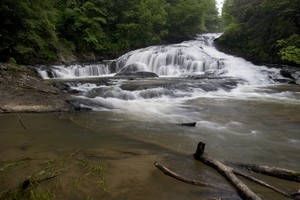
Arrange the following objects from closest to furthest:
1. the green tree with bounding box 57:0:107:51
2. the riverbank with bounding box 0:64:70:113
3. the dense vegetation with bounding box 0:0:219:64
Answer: the riverbank with bounding box 0:64:70:113, the dense vegetation with bounding box 0:0:219:64, the green tree with bounding box 57:0:107:51

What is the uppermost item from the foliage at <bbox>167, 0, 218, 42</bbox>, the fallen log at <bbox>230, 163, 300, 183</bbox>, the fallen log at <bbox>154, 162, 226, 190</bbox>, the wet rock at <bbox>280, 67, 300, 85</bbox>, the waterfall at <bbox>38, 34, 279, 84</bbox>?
the foliage at <bbox>167, 0, 218, 42</bbox>

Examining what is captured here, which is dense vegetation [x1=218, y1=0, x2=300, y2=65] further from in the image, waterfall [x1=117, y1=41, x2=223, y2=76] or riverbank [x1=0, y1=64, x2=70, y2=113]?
riverbank [x1=0, y1=64, x2=70, y2=113]

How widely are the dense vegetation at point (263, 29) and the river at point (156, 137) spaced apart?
278 inches

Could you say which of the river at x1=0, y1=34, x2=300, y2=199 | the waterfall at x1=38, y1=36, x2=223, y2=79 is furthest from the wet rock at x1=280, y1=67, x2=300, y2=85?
the river at x1=0, y1=34, x2=300, y2=199

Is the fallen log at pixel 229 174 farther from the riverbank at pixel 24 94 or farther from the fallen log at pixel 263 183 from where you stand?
the riverbank at pixel 24 94

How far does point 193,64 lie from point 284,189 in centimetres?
1587

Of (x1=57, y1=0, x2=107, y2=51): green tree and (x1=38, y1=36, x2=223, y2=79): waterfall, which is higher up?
(x1=57, y1=0, x2=107, y2=51): green tree

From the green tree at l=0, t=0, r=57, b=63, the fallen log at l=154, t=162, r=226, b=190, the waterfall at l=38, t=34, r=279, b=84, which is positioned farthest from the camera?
the waterfall at l=38, t=34, r=279, b=84

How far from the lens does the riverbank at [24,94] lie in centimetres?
684

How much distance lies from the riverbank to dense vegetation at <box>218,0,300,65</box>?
1274 cm

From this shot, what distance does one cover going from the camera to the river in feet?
10.4

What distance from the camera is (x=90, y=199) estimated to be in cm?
283

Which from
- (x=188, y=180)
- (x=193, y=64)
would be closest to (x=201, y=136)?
(x=188, y=180)

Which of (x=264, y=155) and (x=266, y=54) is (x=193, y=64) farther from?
(x=264, y=155)
